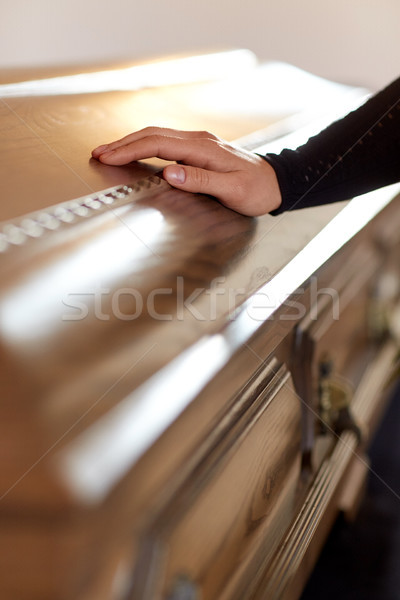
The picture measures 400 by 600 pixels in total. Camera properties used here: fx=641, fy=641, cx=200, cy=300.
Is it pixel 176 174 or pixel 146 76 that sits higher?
pixel 146 76

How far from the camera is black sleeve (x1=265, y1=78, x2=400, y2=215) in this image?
0.95 m

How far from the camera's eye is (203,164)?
861 millimetres

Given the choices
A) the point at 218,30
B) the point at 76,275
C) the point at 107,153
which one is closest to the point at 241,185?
the point at 107,153

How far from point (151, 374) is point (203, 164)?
17.9 inches

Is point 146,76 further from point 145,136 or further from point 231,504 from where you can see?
point 231,504

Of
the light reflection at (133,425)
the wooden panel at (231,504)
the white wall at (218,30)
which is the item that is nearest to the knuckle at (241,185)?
the wooden panel at (231,504)

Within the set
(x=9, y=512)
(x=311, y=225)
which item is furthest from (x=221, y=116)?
(x=9, y=512)

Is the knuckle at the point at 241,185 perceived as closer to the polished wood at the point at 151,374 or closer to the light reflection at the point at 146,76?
the polished wood at the point at 151,374

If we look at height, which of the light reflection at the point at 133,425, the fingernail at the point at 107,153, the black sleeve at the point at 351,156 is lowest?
the light reflection at the point at 133,425

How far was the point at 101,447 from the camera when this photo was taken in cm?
39

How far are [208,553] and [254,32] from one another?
3221 millimetres

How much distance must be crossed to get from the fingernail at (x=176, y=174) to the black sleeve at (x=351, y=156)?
0.16 metres

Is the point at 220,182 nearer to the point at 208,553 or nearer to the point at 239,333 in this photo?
the point at 239,333

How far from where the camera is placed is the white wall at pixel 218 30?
7.30ft
